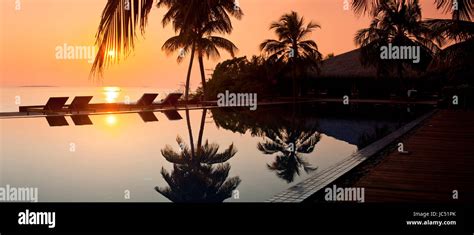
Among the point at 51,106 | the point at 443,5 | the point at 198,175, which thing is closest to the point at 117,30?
the point at 443,5

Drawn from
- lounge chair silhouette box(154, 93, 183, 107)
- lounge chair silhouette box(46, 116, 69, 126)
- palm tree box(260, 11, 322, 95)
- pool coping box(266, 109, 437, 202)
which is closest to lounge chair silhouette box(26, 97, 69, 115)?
lounge chair silhouette box(46, 116, 69, 126)

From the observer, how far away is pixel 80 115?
14.5 metres

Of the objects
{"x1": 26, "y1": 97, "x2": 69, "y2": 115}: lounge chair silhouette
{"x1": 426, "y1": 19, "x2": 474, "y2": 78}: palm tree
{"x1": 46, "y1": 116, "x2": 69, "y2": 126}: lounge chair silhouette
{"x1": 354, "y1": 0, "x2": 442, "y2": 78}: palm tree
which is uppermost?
{"x1": 354, "y1": 0, "x2": 442, "y2": 78}: palm tree

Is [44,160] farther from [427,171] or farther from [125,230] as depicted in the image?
[427,171]

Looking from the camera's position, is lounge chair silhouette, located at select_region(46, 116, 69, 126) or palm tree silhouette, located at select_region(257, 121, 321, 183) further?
lounge chair silhouette, located at select_region(46, 116, 69, 126)

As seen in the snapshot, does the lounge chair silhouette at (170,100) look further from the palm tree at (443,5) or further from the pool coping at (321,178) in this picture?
the palm tree at (443,5)

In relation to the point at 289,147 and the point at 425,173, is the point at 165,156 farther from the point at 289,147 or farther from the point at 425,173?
the point at 425,173

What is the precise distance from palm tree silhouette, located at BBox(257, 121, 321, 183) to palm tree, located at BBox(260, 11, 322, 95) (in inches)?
543

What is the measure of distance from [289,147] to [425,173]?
3.92 metres

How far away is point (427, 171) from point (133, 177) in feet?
12.0

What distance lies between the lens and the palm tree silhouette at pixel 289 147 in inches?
263

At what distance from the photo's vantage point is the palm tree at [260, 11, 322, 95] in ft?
85.0

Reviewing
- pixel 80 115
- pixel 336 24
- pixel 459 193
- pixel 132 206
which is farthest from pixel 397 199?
pixel 80 115

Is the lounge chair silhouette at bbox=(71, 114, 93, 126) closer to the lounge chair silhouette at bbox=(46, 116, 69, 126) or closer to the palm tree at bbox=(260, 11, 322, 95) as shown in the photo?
the lounge chair silhouette at bbox=(46, 116, 69, 126)
